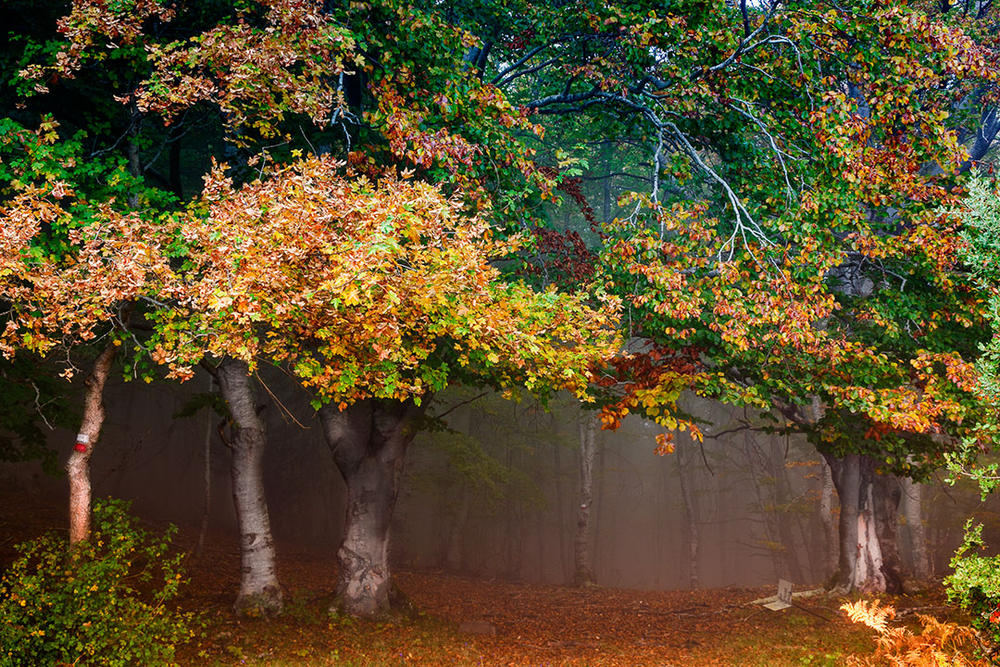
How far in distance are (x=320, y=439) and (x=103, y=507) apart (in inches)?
782

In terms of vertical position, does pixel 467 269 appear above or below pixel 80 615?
above

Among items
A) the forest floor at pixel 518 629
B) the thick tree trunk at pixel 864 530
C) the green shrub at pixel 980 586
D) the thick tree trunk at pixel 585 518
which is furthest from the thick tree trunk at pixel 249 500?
the thick tree trunk at pixel 864 530

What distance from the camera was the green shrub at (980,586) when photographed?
722 centimetres

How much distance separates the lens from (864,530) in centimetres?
1472

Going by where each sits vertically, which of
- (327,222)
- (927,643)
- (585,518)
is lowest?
(927,643)

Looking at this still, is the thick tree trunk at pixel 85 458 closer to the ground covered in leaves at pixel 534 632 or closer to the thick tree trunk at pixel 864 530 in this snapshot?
the ground covered in leaves at pixel 534 632

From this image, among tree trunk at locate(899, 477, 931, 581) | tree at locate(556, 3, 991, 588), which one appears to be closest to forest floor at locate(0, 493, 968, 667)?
tree at locate(556, 3, 991, 588)

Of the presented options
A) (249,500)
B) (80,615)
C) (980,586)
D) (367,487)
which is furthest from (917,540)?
(80,615)

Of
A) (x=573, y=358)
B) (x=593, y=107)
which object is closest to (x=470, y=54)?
(x=593, y=107)

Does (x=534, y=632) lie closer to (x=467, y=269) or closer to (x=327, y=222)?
(x=467, y=269)

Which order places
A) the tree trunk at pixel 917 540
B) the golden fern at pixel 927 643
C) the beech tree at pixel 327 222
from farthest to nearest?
1. the tree trunk at pixel 917 540
2. the golden fern at pixel 927 643
3. the beech tree at pixel 327 222

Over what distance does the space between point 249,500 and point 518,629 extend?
18.0 feet

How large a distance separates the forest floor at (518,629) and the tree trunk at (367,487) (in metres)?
0.46

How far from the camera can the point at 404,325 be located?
291 inches
